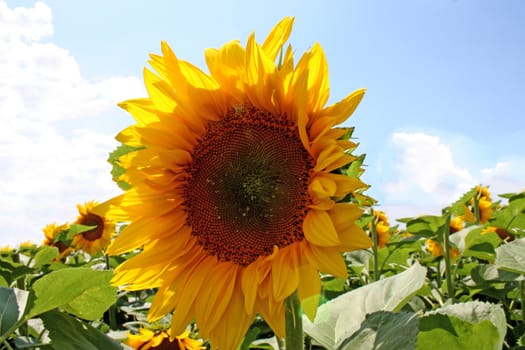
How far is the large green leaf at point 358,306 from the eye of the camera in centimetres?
208

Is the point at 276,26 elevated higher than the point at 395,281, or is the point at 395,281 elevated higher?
the point at 276,26

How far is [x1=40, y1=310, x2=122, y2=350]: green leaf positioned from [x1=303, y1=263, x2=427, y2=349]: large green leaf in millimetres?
734

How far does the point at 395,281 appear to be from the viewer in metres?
2.28

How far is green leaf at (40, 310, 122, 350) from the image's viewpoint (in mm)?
1877

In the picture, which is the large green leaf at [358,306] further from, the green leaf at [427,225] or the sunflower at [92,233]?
the sunflower at [92,233]

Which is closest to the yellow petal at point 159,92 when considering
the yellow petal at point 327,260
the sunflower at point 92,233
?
the yellow petal at point 327,260

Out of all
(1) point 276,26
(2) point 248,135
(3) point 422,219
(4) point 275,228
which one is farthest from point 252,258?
(3) point 422,219

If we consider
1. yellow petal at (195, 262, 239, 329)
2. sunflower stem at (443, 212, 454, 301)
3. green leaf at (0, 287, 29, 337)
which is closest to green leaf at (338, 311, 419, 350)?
yellow petal at (195, 262, 239, 329)

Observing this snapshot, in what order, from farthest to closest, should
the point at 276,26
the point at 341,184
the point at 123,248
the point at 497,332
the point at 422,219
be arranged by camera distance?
the point at 422,219 → the point at 123,248 → the point at 276,26 → the point at 341,184 → the point at 497,332

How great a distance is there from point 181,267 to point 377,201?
0.80 metres

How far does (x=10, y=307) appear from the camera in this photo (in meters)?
1.99

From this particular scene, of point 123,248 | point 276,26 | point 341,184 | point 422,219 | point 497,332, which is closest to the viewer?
point 497,332

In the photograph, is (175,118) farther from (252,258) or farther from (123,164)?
(252,258)

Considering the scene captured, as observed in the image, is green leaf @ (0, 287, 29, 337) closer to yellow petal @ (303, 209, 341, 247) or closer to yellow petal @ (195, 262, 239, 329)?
yellow petal @ (195, 262, 239, 329)
